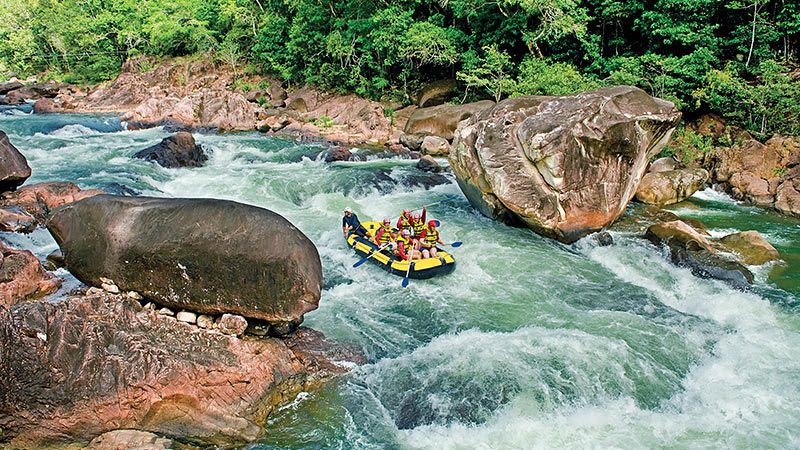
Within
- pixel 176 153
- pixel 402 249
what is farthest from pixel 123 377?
pixel 176 153

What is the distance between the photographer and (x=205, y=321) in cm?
656

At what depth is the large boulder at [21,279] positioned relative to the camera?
7.01m

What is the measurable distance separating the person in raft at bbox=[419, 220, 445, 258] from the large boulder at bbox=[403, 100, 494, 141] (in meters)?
10.2

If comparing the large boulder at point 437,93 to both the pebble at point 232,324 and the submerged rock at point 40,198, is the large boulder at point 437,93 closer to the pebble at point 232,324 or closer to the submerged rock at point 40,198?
the submerged rock at point 40,198

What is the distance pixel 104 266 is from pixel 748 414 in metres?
7.82

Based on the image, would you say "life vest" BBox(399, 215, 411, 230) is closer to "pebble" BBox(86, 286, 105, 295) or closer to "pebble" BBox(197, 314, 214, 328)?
"pebble" BBox(197, 314, 214, 328)

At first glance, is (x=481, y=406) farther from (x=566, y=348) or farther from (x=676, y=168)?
(x=676, y=168)

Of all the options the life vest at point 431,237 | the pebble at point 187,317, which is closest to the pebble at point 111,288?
the pebble at point 187,317

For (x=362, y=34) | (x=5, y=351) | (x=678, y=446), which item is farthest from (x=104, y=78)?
(x=678, y=446)

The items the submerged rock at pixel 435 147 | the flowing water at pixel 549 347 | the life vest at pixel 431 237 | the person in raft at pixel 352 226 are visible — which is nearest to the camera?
the flowing water at pixel 549 347

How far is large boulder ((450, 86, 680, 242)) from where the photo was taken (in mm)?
10695

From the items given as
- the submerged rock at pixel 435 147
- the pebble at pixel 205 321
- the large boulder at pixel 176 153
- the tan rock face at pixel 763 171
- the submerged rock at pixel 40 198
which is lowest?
the large boulder at pixel 176 153

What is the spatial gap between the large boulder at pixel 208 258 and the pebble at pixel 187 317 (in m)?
0.07

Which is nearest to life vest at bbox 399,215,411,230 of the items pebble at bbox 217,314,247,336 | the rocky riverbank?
the rocky riverbank
